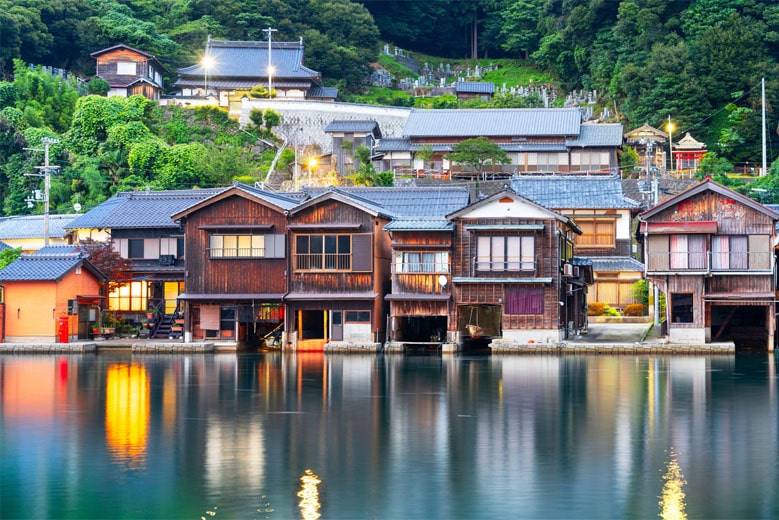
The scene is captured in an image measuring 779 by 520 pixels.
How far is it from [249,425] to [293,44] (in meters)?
63.7

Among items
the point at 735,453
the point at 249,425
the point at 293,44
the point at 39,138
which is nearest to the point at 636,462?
the point at 735,453

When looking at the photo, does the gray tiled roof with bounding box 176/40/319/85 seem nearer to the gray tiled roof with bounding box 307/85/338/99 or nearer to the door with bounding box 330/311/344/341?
the gray tiled roof with bounding box 307/85/338/99

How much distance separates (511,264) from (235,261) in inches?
420

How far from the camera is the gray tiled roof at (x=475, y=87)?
292 feet

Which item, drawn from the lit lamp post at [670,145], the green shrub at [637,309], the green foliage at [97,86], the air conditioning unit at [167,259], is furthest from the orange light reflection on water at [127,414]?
the green foliage at [97,86]

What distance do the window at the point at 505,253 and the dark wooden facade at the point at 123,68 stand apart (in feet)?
140

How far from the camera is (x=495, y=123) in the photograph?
224 ft

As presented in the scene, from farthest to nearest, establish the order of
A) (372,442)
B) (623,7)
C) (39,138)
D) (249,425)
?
(623,7) → (39,138) → (249,425) → (372,442)

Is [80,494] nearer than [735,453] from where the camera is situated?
Yes

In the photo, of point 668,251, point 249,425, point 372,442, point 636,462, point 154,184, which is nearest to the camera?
point 636,462

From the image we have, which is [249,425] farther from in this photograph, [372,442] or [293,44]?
[293,44]

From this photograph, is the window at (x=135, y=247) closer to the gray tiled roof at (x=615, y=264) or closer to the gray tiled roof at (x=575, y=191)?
the gray tiled roof at (x=575, y=191)

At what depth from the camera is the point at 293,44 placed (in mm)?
83438

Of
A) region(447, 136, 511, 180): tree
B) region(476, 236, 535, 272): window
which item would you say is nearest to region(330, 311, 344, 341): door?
region(476, 236, 535, 272): window
